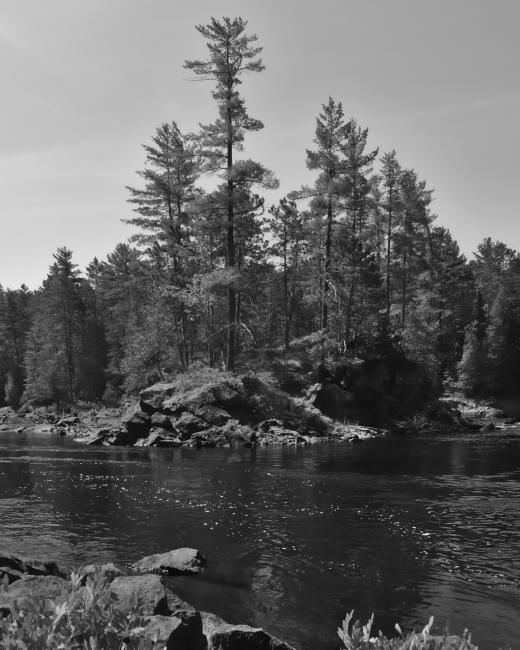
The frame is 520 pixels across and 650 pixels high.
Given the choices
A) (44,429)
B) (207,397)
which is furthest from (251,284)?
(44,429)

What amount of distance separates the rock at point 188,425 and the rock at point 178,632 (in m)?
25.2

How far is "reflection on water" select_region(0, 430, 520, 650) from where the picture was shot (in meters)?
7.98

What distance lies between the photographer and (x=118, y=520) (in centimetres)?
1284

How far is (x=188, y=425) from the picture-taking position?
30844 mm

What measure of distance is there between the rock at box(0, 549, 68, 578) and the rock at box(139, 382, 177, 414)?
80.7ft

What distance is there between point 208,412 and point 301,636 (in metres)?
25.1

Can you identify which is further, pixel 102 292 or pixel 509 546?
pixel 102 292

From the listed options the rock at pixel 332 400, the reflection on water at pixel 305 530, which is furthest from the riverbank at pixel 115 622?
the rock at pixel 332 400

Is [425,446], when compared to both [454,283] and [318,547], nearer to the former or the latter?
[318,547]

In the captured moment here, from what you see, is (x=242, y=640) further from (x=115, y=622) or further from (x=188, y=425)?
Answer: (x=188, y=425)

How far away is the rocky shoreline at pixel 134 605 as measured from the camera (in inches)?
147

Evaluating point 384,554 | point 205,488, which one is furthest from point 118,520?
point 384,554

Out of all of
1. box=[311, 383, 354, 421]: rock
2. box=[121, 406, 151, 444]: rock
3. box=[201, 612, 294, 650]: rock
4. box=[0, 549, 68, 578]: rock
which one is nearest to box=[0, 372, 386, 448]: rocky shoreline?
box=[121, 406, 151, 444]: rock

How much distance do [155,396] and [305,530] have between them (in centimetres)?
2410
